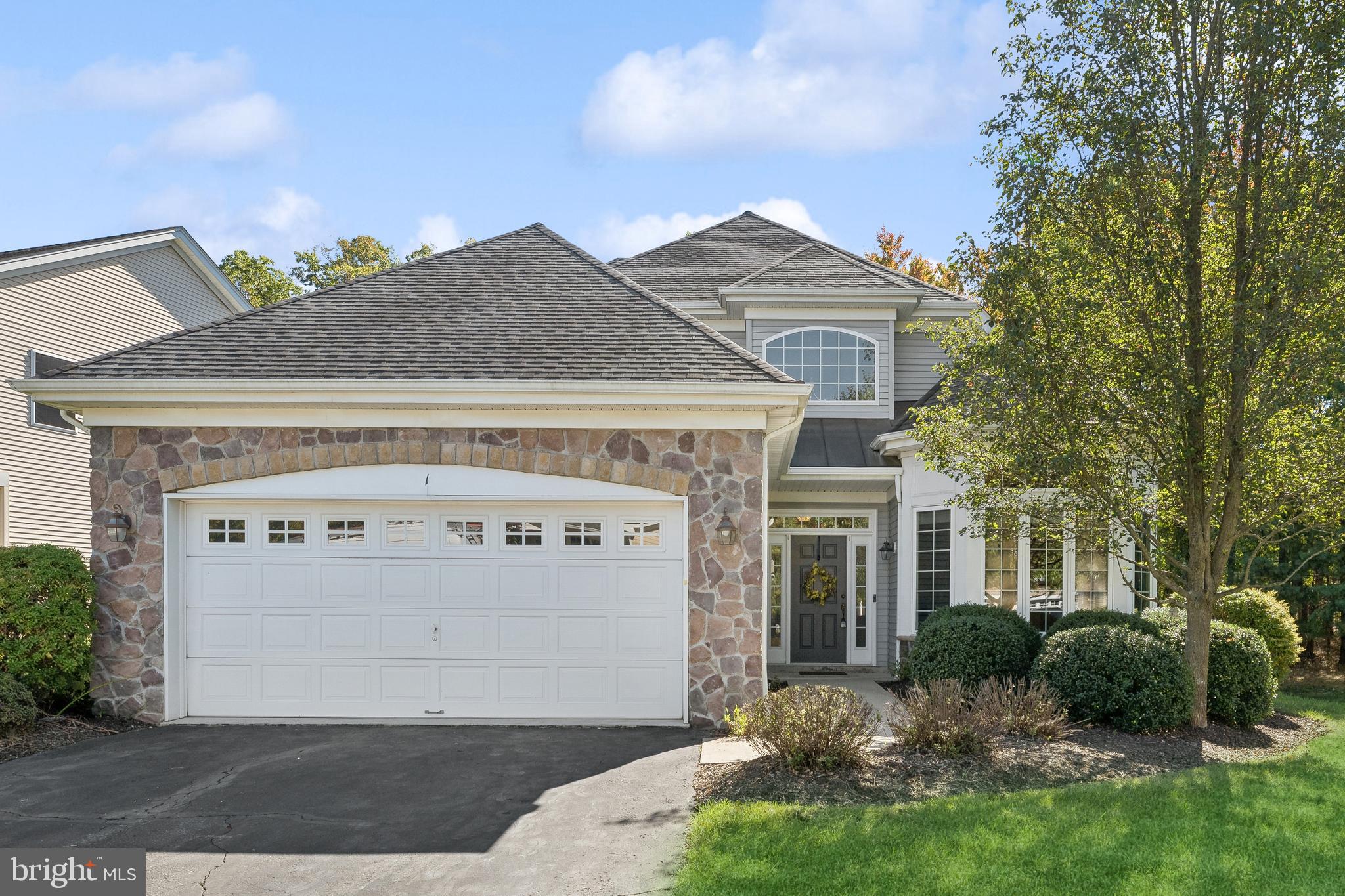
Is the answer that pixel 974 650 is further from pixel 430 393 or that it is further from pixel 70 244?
pixel 70 244

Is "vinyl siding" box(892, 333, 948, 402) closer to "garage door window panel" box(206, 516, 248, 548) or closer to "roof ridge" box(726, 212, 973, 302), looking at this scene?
"roof ridge" box(726, 212, 973, 302)

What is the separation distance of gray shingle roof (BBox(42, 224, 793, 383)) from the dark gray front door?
5.25m

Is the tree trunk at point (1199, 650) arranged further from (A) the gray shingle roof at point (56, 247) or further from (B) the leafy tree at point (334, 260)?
(B) the leafy tree at point (334, 260)

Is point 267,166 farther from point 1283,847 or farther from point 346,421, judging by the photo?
point 1283,847

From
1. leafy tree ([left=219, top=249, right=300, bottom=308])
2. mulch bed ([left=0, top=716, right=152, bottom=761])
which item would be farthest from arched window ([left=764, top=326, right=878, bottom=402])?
leafy tree ([left=219, top=249, right=300, bottom=308])

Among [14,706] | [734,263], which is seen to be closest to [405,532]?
[14,706]

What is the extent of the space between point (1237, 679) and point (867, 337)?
7.92 metres

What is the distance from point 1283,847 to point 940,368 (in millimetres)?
5237

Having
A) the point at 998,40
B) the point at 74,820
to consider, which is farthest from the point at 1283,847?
the point at 74,820

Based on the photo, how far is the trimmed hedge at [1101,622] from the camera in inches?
367

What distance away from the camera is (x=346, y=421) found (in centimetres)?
927

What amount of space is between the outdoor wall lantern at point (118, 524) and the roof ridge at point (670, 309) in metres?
5.99

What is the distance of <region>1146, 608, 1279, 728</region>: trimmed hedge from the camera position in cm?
898

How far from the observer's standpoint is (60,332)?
49.3ft
